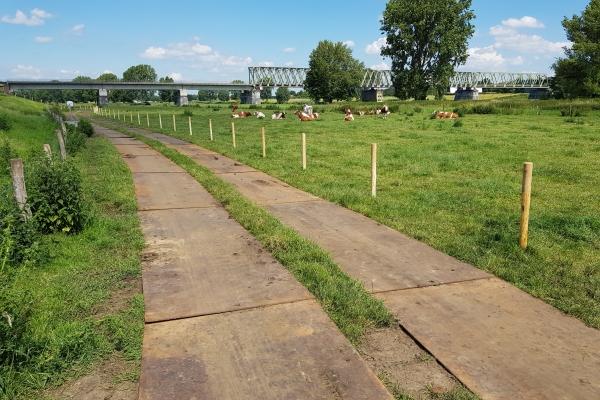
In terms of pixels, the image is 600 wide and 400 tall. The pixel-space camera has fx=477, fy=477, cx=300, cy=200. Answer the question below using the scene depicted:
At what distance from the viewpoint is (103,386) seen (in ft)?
10.3

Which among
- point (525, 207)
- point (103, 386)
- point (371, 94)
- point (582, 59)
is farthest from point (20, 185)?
point (371, 94)

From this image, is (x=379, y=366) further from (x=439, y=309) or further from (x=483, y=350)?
(x=439, y=309)

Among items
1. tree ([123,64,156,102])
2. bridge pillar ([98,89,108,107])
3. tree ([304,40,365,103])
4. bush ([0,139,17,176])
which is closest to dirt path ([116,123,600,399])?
bush ([0,139,17,176])

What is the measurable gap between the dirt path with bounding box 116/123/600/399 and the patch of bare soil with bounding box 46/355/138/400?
2.12 m

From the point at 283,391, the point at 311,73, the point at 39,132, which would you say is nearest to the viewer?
the point at 283,391

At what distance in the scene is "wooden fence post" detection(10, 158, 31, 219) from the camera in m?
5.98

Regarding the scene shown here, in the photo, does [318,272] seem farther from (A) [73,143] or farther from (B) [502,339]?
(A) [73,143]

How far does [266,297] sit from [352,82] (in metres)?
106

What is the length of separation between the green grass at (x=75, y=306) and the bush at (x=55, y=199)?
9.2 inches

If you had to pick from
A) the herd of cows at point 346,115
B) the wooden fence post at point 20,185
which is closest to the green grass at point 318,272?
the wooden fence post at point 20,185

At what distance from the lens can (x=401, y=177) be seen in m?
11.3

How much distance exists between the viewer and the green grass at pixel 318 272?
4.01 m

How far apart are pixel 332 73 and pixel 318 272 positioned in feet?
334

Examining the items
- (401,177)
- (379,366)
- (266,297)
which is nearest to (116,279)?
(266,297)
